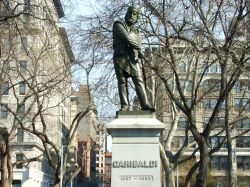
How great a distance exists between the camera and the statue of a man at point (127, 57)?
13344 millimetres

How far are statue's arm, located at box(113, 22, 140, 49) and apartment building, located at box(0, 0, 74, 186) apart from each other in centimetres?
430

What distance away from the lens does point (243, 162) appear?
8069 cm

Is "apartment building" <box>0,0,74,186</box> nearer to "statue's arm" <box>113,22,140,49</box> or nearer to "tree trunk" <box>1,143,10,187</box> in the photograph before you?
"tree trunk" <box>1,143,10,187</box>

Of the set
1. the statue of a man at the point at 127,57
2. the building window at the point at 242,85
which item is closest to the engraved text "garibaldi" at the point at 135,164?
the statue of a man at the point at 127,57

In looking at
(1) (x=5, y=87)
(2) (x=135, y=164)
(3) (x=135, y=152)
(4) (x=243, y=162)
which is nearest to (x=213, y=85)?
(3) (x=135, y=152)

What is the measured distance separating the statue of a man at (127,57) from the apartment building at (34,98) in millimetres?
4259

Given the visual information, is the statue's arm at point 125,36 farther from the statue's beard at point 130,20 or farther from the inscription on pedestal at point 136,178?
the inscription on pedestal at point 136,178

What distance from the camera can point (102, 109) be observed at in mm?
28453

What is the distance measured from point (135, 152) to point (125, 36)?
9.54 feet

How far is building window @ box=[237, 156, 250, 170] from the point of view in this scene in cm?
8050

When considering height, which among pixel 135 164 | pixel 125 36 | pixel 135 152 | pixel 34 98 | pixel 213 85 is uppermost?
pixel 125 36

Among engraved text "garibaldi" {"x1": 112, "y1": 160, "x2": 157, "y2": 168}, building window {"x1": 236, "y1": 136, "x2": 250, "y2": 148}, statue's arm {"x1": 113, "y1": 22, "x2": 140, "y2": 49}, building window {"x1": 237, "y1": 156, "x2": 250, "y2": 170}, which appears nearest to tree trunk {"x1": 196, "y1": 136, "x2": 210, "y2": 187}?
engraved text "garibaldi" {"x1": 112, "y1": 160, "x2": 157, "y2": 168}

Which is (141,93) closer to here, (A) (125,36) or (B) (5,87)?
(A) (125,36)

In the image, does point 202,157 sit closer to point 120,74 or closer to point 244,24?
point 244,24
